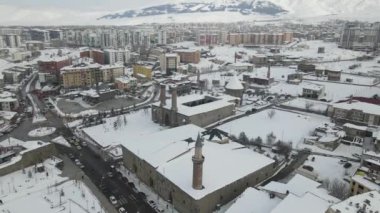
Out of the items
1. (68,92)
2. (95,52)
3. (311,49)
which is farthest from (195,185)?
(311,49)

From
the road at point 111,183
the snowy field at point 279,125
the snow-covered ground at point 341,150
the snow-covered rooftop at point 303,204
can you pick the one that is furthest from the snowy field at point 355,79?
the road at point 111,183

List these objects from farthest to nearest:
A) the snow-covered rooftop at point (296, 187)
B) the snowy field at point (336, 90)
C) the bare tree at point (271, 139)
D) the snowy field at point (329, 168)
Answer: the snowy field at point (336, 90)
the bare tree at point (271, 139)
the snowy field at point (329, 168)
the snow-covered rooftop at point (296, 187)

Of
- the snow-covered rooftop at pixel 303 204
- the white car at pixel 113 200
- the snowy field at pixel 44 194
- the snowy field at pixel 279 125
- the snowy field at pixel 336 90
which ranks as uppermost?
the snowy field at pixel 336 90

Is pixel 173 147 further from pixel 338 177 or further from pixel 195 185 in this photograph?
pixel 338 177

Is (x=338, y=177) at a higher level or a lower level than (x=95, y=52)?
lower

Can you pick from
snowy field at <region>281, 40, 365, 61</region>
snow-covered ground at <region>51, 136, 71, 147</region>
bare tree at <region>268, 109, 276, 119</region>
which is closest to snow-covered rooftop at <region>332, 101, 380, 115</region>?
bare tree at <region>268, 109, 276, 119</region>

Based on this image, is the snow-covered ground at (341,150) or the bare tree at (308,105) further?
the bare tree at (308,105)

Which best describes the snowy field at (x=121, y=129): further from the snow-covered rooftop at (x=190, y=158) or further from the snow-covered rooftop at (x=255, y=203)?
the snow-covered rooftop at (x=255, y=203)
